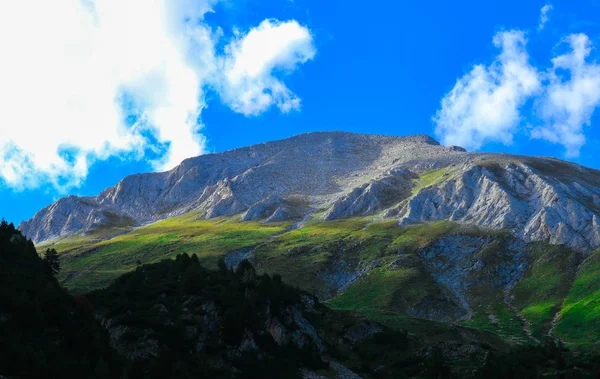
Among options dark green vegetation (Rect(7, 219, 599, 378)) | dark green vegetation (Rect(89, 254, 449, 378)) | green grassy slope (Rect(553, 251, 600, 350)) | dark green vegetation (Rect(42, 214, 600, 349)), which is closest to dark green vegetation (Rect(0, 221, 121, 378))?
dark green vegetation (Rect(7, 219, 599, 378))

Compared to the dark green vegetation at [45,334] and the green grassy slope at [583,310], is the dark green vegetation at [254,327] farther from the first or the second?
the green grassy slope at [583,310]

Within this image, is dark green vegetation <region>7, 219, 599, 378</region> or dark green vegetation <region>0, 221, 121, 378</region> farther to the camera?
dark green vegetation <region>7, 219, 599, 378</region>

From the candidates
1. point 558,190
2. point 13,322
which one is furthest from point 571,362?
point 558,190

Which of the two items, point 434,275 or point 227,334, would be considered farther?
point 434,275

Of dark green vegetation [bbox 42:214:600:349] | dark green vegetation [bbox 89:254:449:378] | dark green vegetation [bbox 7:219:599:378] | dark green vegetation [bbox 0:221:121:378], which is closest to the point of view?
dark green vegetation [bbox 0:221:121:378]

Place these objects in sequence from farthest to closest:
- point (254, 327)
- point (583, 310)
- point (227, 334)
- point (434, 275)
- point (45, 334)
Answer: point (434, 275), point (583, 310), point (254, 327), point (227, 334), point (45, 334)

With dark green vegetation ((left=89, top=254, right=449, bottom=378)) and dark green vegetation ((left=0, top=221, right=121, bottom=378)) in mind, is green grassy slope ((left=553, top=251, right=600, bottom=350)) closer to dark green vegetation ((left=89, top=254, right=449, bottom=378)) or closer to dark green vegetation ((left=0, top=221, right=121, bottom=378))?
dark green vegetation ((left=89, top=254, right=449, bottom=378))

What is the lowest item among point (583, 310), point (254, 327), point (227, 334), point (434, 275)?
point (227, 334)

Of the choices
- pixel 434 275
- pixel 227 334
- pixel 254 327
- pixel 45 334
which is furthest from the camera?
pixel 434 275

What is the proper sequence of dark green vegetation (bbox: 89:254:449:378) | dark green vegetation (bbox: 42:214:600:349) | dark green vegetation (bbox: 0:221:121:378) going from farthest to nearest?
dark green vegetation (bbox: 42:214:600:349)
dark green vegetation (bbox: 89:254:449:378)
dark green vegetation (bbox: 0:221:121:378)

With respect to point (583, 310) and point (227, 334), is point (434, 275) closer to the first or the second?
point (583, 310)

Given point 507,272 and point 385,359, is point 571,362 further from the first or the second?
point 507,272

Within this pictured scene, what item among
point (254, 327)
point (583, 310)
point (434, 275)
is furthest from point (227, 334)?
point (434, 275)

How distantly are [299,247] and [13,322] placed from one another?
14210 cm
